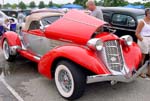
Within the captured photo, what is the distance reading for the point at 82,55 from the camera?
4.26 m

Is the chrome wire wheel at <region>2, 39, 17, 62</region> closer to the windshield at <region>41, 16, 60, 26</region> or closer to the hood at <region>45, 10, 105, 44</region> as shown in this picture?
the windshield at <region>41, 16, 60, 26</region>

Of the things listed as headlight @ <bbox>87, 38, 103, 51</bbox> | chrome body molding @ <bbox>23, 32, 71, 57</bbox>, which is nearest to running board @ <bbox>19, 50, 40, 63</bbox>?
chrome body molding @ <bbox>23, 32, 71, 57</bbox>

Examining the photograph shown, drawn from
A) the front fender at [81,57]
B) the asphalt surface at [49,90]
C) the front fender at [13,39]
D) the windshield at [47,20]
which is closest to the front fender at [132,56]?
the asphalt surface at [49,90]

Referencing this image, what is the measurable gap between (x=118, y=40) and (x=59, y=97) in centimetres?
159

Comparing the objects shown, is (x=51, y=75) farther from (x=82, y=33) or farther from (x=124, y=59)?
(x=124, y=59)

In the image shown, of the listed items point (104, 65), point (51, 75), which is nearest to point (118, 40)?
point (104, 65)

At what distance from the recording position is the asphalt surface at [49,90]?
4.62m

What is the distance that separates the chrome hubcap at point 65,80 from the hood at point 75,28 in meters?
0.68

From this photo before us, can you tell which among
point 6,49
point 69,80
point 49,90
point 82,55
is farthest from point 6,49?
point 82,55

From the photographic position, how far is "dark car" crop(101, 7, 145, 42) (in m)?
7.61

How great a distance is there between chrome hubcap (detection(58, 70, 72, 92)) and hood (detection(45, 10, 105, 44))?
68 centimetres

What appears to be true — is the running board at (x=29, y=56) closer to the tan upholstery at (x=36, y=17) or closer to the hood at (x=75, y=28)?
the tan upholstery at (x=36, y=17)

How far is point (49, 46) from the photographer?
5.51 metres

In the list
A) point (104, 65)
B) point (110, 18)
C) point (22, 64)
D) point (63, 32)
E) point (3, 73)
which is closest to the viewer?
point (104, 65)
